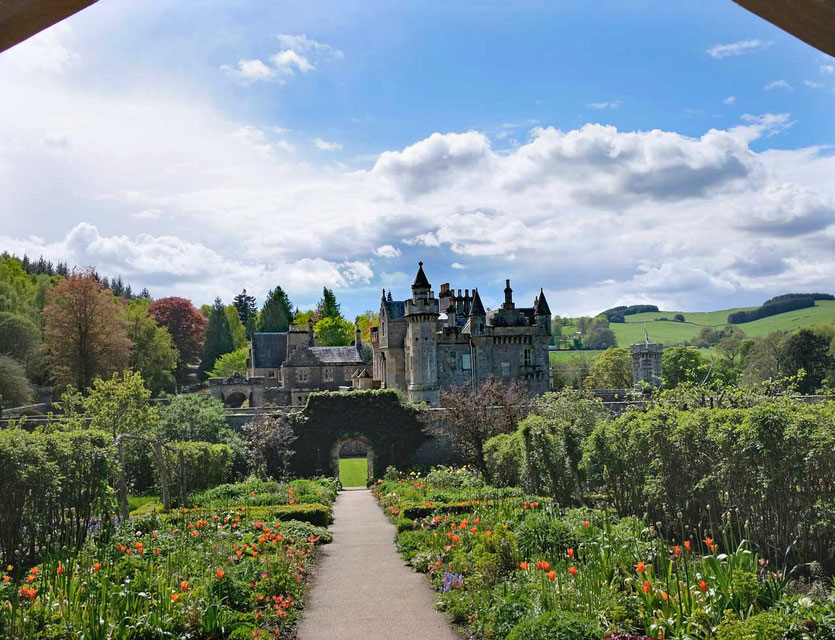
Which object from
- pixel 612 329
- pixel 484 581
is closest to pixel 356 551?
pixel 484 581

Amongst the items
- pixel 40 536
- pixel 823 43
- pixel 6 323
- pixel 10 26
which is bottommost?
pixel 40 536

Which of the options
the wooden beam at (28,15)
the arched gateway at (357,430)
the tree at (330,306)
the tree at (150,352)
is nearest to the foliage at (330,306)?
the tree at (330,306)

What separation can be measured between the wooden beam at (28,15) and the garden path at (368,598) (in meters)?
8.78

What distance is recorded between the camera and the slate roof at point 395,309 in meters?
46.4

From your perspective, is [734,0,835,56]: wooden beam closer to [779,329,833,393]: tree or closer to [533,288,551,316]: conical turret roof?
[533,288,551,316]: conical turret roof

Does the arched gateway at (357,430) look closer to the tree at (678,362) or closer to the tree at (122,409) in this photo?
the tree at (122,409)

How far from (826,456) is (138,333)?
195 feet

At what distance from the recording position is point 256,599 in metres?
10.3

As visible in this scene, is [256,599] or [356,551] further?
[356,551]

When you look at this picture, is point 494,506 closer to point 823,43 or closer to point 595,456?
point 595,456

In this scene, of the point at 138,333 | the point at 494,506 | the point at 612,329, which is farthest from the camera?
the point at 612,329

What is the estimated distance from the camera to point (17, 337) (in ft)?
163

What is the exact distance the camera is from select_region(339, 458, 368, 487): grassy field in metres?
37.4

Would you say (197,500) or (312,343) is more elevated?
(312,343)
